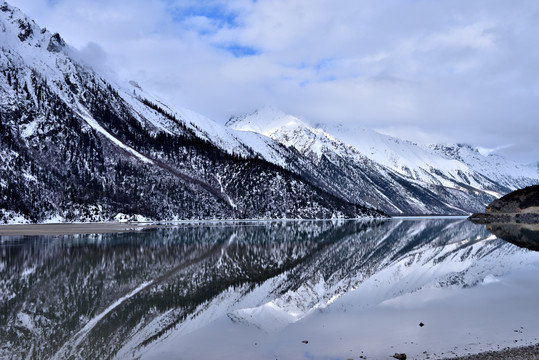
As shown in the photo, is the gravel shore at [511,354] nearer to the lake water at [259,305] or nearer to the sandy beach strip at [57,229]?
the lake water at [259,305]

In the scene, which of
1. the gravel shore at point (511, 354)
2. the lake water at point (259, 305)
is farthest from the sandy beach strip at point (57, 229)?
the gravel shore at point (511, 354)

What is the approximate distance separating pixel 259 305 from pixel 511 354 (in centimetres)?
1964

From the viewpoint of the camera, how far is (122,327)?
31.9 metres

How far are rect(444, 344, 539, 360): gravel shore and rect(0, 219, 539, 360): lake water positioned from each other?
1134mm

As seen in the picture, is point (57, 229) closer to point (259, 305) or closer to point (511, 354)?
point (259, 305)

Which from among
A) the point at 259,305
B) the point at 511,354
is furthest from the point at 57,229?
the point at 511,354

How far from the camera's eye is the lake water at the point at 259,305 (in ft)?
90.0

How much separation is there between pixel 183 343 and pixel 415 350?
12595 millimetres

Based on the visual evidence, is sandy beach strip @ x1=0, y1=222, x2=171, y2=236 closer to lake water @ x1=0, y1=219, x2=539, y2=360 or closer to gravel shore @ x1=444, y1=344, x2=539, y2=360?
lake water @ x1=0, y1=219, x2=539, y2=360

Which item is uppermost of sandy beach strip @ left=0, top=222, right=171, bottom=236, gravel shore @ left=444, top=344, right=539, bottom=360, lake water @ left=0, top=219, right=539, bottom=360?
sandy beach strip @ left=0, top=222, right=171, bottom=236

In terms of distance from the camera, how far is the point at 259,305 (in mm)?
39594

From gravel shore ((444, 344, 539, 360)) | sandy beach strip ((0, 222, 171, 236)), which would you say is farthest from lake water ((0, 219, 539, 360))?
sandy beach strip ((0, 222, 171, 236))

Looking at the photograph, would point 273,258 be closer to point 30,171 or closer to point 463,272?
point 463,272

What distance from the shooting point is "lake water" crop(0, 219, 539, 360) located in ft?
90.0
